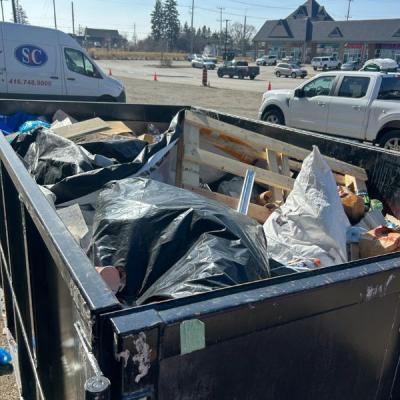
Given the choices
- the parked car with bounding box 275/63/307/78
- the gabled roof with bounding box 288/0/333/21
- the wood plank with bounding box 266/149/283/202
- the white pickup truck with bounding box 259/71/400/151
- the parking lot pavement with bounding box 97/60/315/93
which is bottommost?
the parking lot pavement with bounding box 97/60/315/93

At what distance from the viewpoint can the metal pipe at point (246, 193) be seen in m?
2.70

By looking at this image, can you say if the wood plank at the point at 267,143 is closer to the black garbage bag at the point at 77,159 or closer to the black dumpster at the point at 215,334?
the black garbage bag at the point at 77,159

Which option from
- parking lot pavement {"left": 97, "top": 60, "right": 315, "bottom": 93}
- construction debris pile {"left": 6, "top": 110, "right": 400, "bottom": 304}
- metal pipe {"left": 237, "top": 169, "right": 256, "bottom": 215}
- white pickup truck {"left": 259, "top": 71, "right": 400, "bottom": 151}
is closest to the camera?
construction debris pile {"left": 6, "top": 110, "right": 400, "bottom": 304}

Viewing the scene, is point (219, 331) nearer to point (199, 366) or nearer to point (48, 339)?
point (199, 366)

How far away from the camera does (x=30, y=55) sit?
10781 mm

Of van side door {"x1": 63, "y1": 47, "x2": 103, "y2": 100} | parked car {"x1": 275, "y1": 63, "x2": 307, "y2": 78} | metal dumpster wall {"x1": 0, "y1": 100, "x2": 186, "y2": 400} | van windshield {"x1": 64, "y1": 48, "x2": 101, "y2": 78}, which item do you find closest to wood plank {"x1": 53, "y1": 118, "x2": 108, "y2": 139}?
metal dumpster wall {"x1": 0, "y1": 100, "x2": 186, "y2": 400}

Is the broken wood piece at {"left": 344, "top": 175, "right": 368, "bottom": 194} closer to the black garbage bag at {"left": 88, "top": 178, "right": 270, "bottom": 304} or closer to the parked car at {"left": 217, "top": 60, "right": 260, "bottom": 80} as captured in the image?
the black garbage bag at {"left": 88, "top": 178, "right": 270, "bottom": 304}

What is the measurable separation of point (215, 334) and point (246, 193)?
6.11 ft

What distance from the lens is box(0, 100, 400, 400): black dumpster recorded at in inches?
36.0

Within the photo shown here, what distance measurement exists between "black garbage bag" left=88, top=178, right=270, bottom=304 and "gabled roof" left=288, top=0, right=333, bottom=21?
9078 centimetres

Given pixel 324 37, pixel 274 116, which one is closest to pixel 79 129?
pixel 274 116

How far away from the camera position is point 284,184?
120 inches

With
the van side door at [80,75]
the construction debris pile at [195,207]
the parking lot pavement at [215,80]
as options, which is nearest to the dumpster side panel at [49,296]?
the construction debris pile at [195,207]

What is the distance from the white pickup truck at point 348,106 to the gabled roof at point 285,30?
71.7 meters
